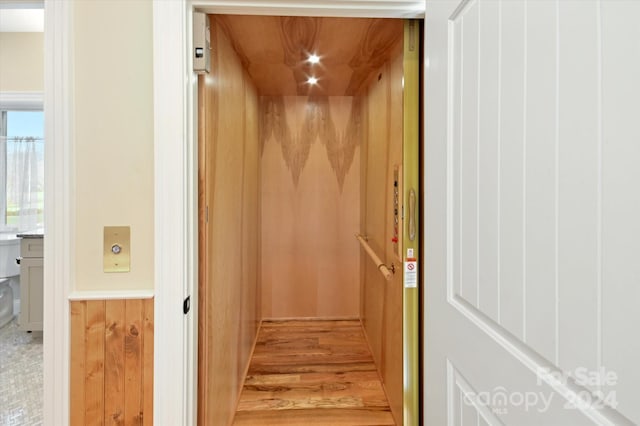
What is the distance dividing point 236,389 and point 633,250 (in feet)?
6.49

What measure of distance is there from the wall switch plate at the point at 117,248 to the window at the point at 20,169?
304 centimetres

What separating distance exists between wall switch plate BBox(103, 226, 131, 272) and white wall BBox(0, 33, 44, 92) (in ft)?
7.43

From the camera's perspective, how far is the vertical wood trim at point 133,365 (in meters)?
1.02

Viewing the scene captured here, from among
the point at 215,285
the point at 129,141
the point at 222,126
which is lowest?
the point at 215,285

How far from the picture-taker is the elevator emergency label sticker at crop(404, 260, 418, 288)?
1.39 metres

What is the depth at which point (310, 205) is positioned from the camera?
3.16 meters

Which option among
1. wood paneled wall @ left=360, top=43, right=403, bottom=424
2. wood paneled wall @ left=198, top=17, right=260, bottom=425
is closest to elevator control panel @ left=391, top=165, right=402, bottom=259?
wood paneled wall @ left=360, top=43, right=403, bottom=424

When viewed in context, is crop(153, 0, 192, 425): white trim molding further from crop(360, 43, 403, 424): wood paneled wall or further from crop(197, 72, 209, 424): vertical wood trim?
crop(360, 43, 403, 424): wood paneled wall

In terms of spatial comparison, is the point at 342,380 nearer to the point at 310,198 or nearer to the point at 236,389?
the point at 236,389

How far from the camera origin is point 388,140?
72.2 inches

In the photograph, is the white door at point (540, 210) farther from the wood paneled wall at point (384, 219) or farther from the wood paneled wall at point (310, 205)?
the wood paneled wall at point (310, 205)

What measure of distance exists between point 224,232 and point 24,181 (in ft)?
10.1

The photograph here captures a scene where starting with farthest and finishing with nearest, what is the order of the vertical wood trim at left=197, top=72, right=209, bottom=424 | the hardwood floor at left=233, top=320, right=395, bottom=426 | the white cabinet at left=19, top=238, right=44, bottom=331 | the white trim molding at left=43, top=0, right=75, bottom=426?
1. the white cabinet at left=19, top=238, right=44, bottom=331
2. the hardwood floor at left=233, top=320, right=395, bottom=426
3. the vertical wood trim at left=197, top=72, right=209, bottom=424
4. the white trim molding at left=43, top=0, right=75, bottom=426

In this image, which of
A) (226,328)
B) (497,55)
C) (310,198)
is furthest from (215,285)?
(310,198)
